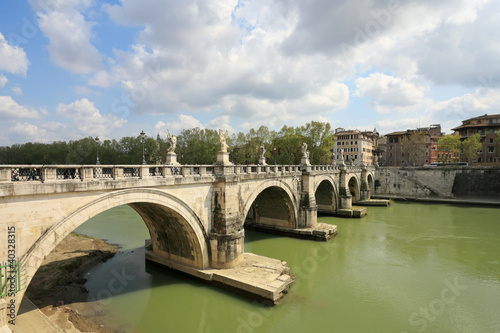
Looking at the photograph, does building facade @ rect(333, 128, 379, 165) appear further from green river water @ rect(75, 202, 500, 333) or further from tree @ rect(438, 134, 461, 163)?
green river water @ rect(75, 202, 500, 333)

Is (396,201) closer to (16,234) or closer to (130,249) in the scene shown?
(130,249)

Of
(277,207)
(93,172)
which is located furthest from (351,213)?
(93,172)

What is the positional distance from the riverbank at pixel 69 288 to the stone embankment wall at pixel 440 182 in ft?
126

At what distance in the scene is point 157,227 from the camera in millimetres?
13414

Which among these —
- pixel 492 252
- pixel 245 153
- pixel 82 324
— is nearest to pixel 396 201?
pixel 492 252

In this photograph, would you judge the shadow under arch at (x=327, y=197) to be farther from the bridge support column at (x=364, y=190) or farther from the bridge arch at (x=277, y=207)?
the bridge support column at (x=364, y=190)

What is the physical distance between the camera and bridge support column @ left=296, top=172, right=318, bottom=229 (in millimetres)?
19875

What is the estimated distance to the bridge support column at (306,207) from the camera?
1988 cm

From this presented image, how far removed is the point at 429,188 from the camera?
126 feet

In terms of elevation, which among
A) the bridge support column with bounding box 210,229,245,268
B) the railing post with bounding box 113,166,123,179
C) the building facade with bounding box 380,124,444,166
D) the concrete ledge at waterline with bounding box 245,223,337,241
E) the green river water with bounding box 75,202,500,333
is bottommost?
the green river water with bounding box 75,202,500,333

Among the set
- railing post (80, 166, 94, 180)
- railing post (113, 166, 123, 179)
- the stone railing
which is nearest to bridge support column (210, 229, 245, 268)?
the stone railing

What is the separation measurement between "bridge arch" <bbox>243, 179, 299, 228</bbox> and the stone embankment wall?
27.3 meters

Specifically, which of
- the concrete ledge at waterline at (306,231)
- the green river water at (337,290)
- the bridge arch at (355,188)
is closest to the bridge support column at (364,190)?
the bridge arch at (355,188)

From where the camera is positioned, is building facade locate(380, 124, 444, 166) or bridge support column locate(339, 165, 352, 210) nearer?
bridge support column locate(339, 165, 352, 210)
